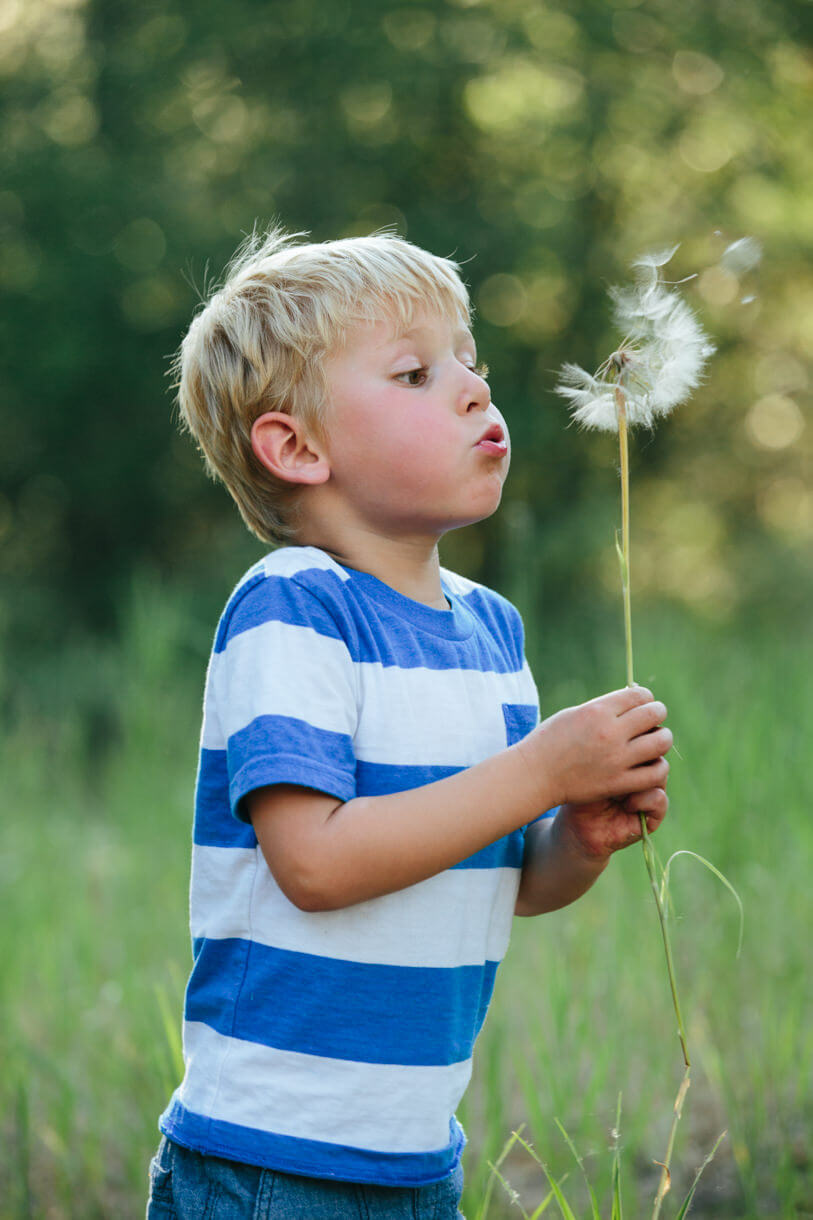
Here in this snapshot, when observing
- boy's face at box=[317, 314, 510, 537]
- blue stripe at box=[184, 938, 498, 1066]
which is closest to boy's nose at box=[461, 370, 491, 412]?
boy's face at box=[317, 314, 510, 537]

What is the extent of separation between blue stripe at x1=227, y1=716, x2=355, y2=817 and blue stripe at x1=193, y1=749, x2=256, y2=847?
0.09 meters

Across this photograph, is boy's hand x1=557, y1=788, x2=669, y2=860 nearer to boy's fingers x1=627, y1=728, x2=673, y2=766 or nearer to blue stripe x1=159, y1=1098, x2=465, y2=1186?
boy's fingers x1=627, y1=728, x2=673, y2=766

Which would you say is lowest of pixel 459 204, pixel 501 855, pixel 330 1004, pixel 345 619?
pixel 330 1004

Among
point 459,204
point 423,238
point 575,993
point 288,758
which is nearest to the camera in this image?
point 288,758

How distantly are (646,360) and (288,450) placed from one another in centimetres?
39

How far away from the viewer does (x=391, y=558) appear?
4.34 ft

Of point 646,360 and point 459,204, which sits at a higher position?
point 459,204

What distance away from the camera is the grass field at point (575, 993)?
205 centimetres

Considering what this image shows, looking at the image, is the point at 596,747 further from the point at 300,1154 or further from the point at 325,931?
the point at 300,1154

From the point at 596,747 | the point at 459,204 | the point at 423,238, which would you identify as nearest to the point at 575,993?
Answer: the point at 596,747

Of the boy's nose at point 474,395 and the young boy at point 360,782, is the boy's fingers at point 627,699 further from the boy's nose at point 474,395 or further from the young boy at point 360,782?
the boy's nose at point 474,395

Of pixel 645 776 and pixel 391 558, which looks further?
pixel 391 558

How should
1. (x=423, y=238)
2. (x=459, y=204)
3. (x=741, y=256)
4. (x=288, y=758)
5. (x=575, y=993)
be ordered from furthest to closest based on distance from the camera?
(x=459, y=204), (x=423, y=238), (x=575, y=993), (x=741, y=256), (x=288, y=758)

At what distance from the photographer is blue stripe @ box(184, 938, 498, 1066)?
45.8 inches
